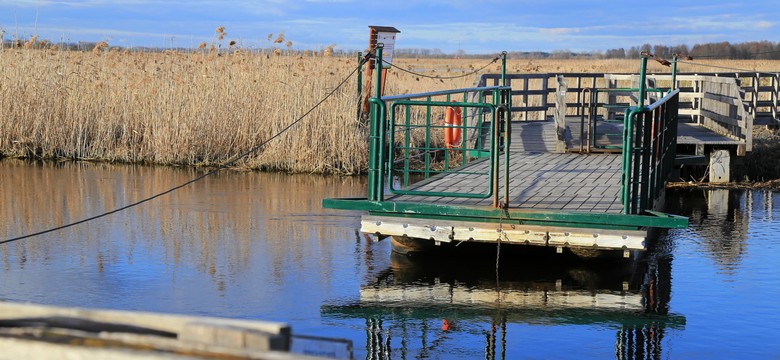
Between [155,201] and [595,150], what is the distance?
614 centimetres

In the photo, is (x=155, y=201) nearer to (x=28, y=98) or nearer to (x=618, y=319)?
(x=28, y=98)

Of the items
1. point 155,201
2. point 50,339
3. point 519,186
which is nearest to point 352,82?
point 155,201

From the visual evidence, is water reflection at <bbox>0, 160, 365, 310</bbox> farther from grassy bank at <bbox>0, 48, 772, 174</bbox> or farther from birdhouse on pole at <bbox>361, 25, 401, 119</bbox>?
birdhouse on pole at <bbox>361, 25, 401, 119</bbox>

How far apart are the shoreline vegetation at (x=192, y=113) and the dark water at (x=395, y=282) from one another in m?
3.81

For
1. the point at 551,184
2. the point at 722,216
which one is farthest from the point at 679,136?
the point at 551,184

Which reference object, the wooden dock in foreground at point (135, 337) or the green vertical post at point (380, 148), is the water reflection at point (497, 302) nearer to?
the green vertical post at point (380, 148)

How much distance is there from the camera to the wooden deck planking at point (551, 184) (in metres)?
10.0

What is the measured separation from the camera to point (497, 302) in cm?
860

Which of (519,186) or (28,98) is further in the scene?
(28,98)

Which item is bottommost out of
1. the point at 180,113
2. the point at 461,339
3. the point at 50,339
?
Answer: the point at 461,339

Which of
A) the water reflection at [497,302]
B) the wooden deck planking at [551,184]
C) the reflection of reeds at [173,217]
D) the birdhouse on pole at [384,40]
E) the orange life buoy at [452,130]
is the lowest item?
the water reflection at [497,302]

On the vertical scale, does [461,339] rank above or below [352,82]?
below

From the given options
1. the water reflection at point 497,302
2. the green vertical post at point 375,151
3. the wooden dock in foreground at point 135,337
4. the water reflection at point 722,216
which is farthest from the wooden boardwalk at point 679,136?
the wooden dock in foreground at point 135,337

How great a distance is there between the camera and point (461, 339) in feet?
24.3
